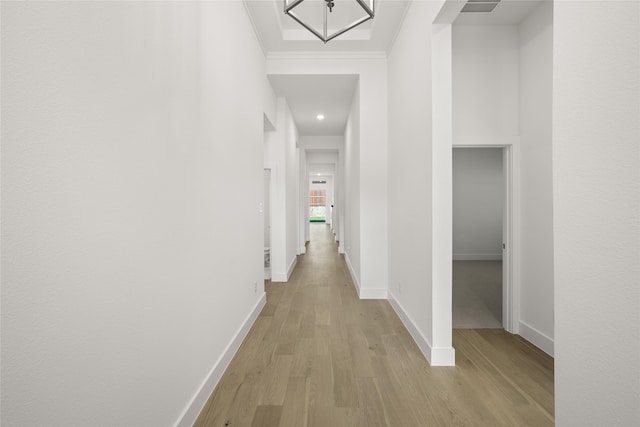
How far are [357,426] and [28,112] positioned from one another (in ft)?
6.59

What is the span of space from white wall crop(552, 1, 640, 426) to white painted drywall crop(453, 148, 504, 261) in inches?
261

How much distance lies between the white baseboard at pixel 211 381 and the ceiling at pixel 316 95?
3289 mm

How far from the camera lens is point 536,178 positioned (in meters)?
2.66

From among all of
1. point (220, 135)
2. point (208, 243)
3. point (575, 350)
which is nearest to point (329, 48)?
point (220, 135)

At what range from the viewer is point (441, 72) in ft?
7.36

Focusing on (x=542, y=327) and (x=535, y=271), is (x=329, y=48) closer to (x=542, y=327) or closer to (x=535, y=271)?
(x=535, y=271)

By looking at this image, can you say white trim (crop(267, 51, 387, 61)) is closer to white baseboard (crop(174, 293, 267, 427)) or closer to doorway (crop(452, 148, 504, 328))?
white baseboard (crop(174, 293, 267, 427))

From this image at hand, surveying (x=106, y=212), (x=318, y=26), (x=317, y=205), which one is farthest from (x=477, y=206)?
(x=317, y=205)

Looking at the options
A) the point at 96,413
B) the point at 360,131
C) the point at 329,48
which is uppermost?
the point at 329,48

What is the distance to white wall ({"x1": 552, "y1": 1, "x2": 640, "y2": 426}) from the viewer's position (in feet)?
2.67

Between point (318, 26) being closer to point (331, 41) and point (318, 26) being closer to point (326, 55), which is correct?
point (331, 41)

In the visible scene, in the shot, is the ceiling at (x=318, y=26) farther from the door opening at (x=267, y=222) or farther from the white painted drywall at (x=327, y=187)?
the white painted drywall at (x=327, y=187)

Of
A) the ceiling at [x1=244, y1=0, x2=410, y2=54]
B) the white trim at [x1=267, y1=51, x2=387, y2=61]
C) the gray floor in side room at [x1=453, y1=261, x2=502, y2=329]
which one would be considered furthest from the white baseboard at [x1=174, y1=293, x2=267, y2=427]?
the white trim at [x1=267, y1=51, x2=387, y2=61]

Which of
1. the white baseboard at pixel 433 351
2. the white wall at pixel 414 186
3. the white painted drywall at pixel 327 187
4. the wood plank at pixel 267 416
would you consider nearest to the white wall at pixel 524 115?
the white wall at pixel 414 186
